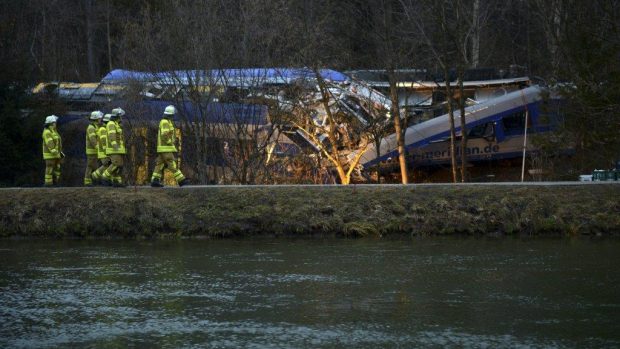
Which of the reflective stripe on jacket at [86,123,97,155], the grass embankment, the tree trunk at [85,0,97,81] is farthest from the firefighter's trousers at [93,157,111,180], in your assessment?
the tree trunk at [85,0,97,81]

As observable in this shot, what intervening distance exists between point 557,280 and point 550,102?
1520 centimetres

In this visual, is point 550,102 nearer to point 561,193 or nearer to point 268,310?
point 561,193

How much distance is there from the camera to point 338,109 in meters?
27.6

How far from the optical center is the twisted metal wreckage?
1031 inches

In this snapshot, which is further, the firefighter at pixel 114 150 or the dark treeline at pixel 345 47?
the dark treeline at pixel 345 47

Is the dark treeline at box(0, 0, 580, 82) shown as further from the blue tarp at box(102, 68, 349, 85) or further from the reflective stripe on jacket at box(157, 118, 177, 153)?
the reflective stripe on jacket at box(157, 118, 177, 153)

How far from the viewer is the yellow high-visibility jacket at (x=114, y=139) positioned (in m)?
20.9

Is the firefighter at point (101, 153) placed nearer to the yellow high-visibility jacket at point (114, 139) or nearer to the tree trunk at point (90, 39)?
the yellow high-visibility jacket at point (114, 139)

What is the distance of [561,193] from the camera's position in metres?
18.8

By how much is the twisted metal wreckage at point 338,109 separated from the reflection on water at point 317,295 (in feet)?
31.4

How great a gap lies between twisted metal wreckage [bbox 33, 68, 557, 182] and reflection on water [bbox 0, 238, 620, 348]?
31.4 ft

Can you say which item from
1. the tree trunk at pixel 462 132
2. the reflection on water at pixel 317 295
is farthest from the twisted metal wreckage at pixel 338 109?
the reflection on water at pixel 317 295

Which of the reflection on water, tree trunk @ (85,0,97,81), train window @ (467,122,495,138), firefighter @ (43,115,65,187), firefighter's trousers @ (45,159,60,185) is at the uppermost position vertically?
tree trunk @ (85,0,97,81)

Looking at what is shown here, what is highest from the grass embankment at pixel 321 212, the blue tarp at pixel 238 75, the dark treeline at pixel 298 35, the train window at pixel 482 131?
the dark treeline at pixel 298 35
